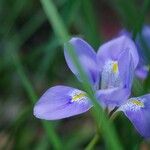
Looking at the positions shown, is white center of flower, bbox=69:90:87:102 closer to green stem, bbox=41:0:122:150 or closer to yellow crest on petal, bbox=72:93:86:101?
yellow crest on petal, bbox=72:93:86:101

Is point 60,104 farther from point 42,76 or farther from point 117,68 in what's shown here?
point 42,76

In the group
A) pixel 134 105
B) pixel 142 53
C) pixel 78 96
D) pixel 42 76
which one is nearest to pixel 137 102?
pixel 134 105

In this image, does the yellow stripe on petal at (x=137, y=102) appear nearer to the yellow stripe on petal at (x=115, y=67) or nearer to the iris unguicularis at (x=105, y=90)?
the iris unguicularis at (x=105, y=90)

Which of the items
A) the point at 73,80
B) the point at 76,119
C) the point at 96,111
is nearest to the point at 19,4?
the point at 73,80

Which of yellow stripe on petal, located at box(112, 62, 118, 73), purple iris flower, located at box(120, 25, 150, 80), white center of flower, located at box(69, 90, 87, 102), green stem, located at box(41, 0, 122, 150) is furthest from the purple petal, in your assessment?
green stem, located at box(41, 0, 122, 150)

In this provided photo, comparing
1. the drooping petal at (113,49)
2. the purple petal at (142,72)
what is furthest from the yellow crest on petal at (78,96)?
the purple petal at (142,72)

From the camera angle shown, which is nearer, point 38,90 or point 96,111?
point 96,111

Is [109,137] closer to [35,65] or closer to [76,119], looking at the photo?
[35,65]
